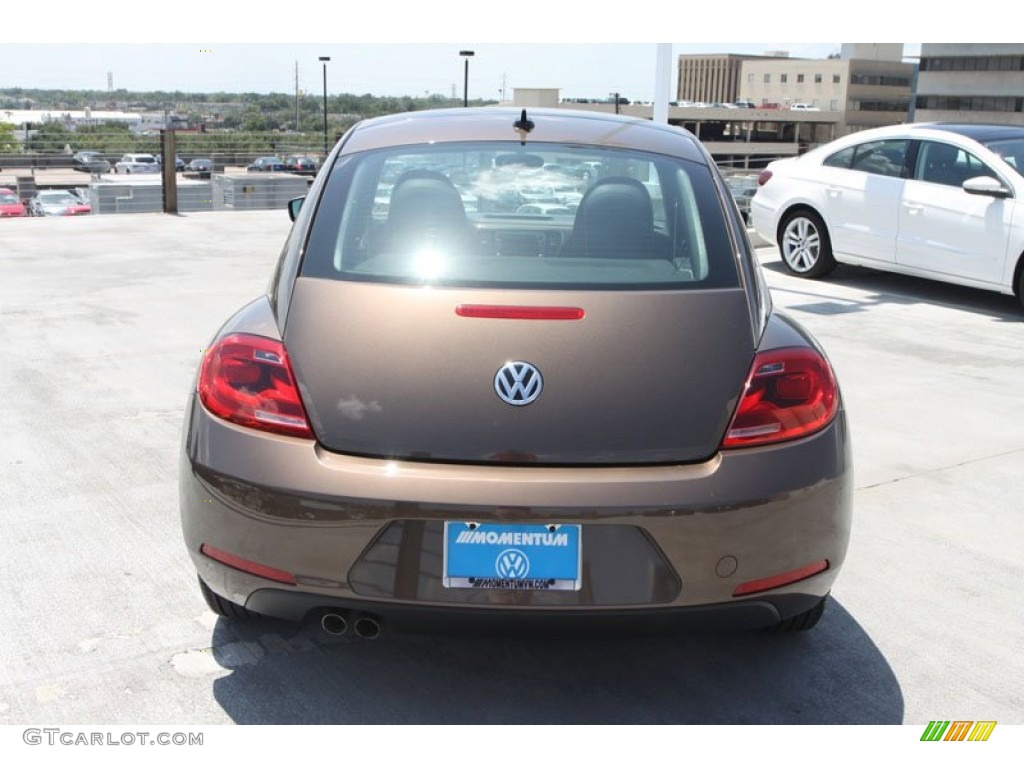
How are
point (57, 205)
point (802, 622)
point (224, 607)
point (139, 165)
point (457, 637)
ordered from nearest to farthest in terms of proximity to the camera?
point (457, 637)
point (224, 607)
point (802, 622)
point (57, 205)
point (139, 165)

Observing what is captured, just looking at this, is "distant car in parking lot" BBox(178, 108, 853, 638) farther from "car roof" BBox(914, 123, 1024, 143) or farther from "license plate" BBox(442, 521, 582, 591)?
"car roof" BBox(914, 123, 1024, 143)

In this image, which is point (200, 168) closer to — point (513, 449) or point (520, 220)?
point (520, 220)

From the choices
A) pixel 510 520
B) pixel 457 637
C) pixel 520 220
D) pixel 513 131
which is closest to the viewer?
pixel 510 520

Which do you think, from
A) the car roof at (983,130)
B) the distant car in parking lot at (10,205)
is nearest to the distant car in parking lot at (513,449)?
the car roof at (983,130)

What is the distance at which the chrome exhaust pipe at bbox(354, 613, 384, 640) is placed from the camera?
2.66 meters

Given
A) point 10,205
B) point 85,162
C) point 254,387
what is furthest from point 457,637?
point 10,205

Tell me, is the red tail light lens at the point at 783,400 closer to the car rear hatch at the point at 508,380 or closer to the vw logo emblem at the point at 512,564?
the car rear hatch at the point at 508,380

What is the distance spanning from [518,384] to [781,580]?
79 cm

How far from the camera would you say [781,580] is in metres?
2.72

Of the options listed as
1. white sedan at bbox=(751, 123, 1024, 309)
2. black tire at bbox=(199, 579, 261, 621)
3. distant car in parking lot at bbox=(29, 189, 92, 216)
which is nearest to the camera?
black tire at bbox=(199, 579, 261, 621)

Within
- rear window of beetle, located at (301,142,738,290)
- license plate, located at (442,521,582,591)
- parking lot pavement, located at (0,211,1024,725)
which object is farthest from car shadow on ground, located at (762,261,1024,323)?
license plate, located at (442,521,582,591)

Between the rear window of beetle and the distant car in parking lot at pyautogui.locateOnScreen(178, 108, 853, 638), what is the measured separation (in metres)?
0.02

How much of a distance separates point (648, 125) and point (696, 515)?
5.62 ft

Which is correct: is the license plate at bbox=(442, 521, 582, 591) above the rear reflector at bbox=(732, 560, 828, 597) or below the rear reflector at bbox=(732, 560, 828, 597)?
above
